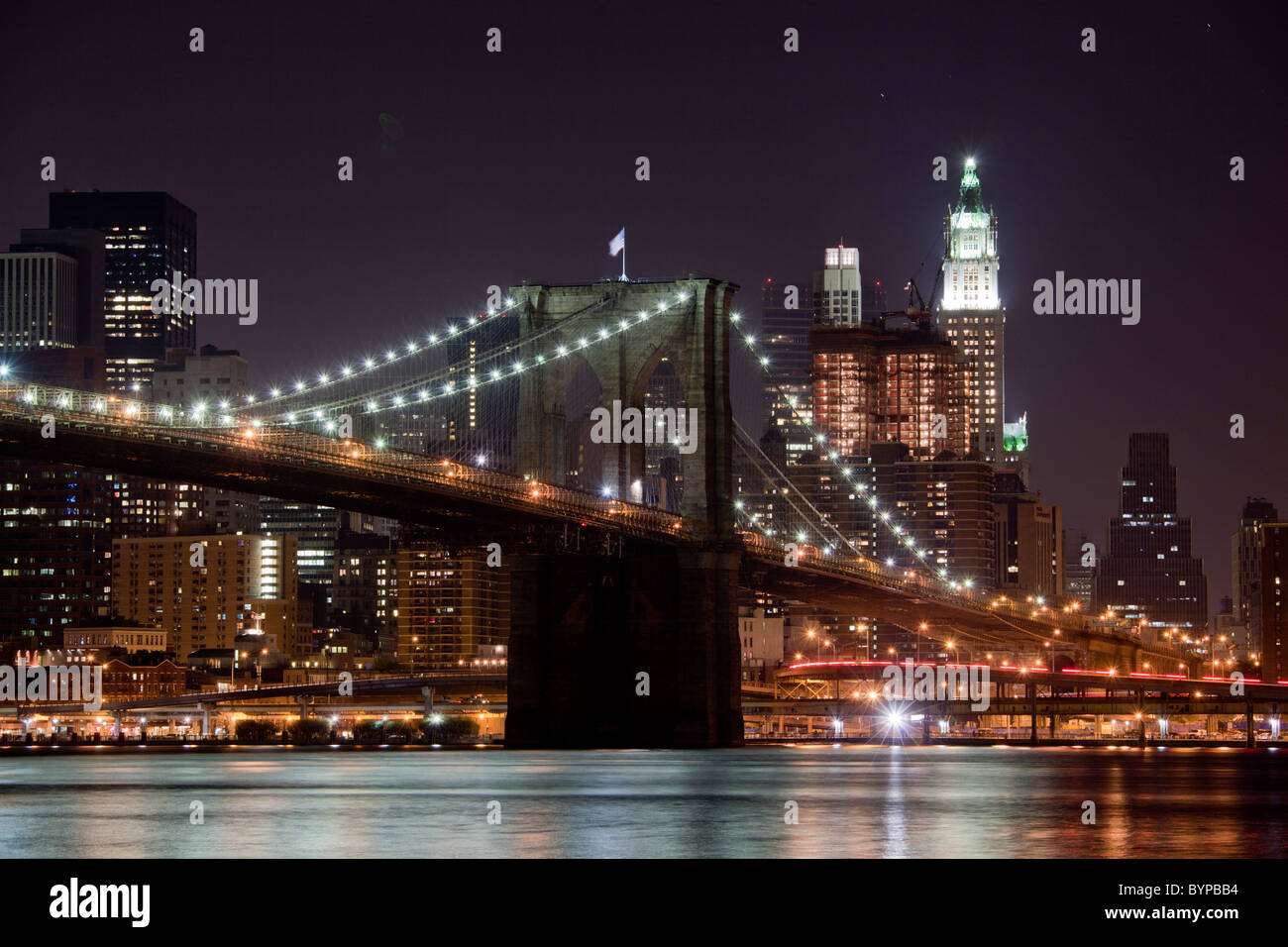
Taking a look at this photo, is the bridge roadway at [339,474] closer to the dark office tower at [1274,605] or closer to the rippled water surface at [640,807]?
the rippled water surface at [640,807]

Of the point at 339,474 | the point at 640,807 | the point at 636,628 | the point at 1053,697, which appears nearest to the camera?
the point at 640,807

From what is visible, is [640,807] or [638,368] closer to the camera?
[640,807]

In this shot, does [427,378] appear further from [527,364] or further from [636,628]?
[636,628]

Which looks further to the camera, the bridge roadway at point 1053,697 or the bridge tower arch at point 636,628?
the bridge roadway at point 1053,697

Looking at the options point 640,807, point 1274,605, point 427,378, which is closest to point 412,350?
point 427,378

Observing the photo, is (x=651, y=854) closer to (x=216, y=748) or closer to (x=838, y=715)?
Result: (x=216, y=748)

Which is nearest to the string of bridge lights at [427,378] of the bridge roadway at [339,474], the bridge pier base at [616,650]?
the bridge roadway at [339,474]

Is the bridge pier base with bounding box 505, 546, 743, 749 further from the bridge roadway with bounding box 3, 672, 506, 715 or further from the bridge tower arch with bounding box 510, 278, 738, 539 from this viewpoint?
the bridge roadway with bounding box 3, 672, 506, 715
